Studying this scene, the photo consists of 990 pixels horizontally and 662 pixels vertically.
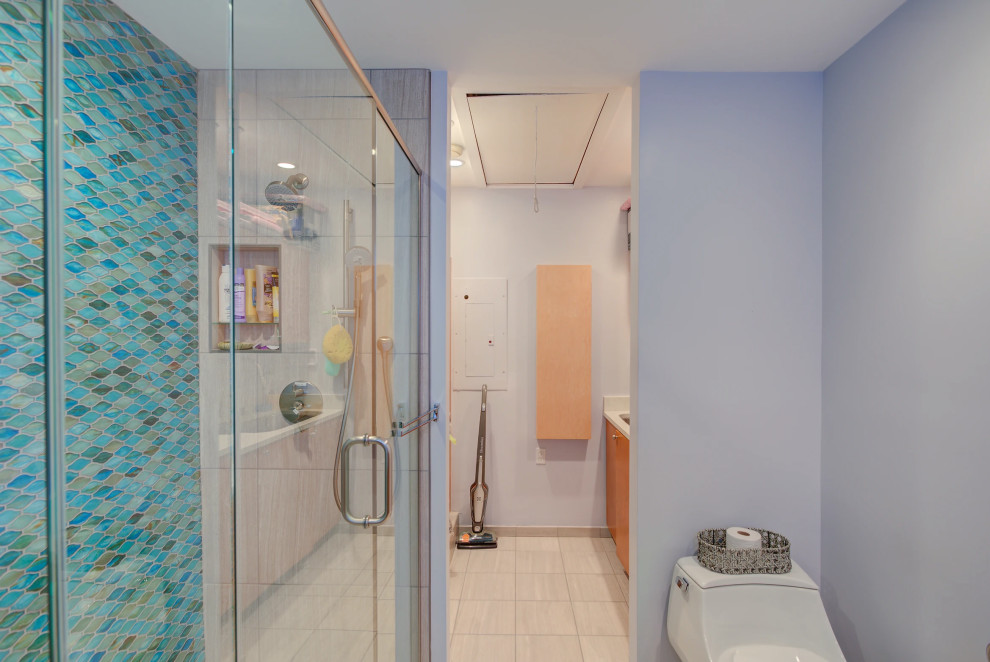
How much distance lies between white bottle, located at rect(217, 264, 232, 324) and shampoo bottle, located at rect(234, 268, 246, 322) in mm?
16

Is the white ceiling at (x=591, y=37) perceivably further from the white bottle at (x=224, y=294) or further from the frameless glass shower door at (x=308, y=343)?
the white bottle at (x=224, y=294)

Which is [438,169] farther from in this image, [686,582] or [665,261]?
[686,582]

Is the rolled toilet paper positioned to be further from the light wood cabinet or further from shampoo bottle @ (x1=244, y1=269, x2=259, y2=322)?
shampoo bottle @ (x1=244, y1=269, x2=259, y2=322)

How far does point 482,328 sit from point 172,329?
2.79 meters

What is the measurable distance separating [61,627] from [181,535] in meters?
0.14

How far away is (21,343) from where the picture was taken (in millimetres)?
389

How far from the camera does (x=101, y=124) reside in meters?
0.45

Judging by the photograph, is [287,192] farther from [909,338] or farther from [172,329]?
[909,338]

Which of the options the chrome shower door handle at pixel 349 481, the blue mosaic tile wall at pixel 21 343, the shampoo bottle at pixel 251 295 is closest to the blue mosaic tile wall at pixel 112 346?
the blue mosaic tile wall at pixel 21 343

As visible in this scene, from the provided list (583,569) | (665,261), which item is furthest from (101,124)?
(583,569)

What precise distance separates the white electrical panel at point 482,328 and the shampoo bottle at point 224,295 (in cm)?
268

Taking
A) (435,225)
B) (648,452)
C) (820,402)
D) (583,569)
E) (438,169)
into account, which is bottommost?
(583,569)

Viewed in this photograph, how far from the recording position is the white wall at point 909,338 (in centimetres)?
122

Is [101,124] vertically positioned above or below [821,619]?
above
